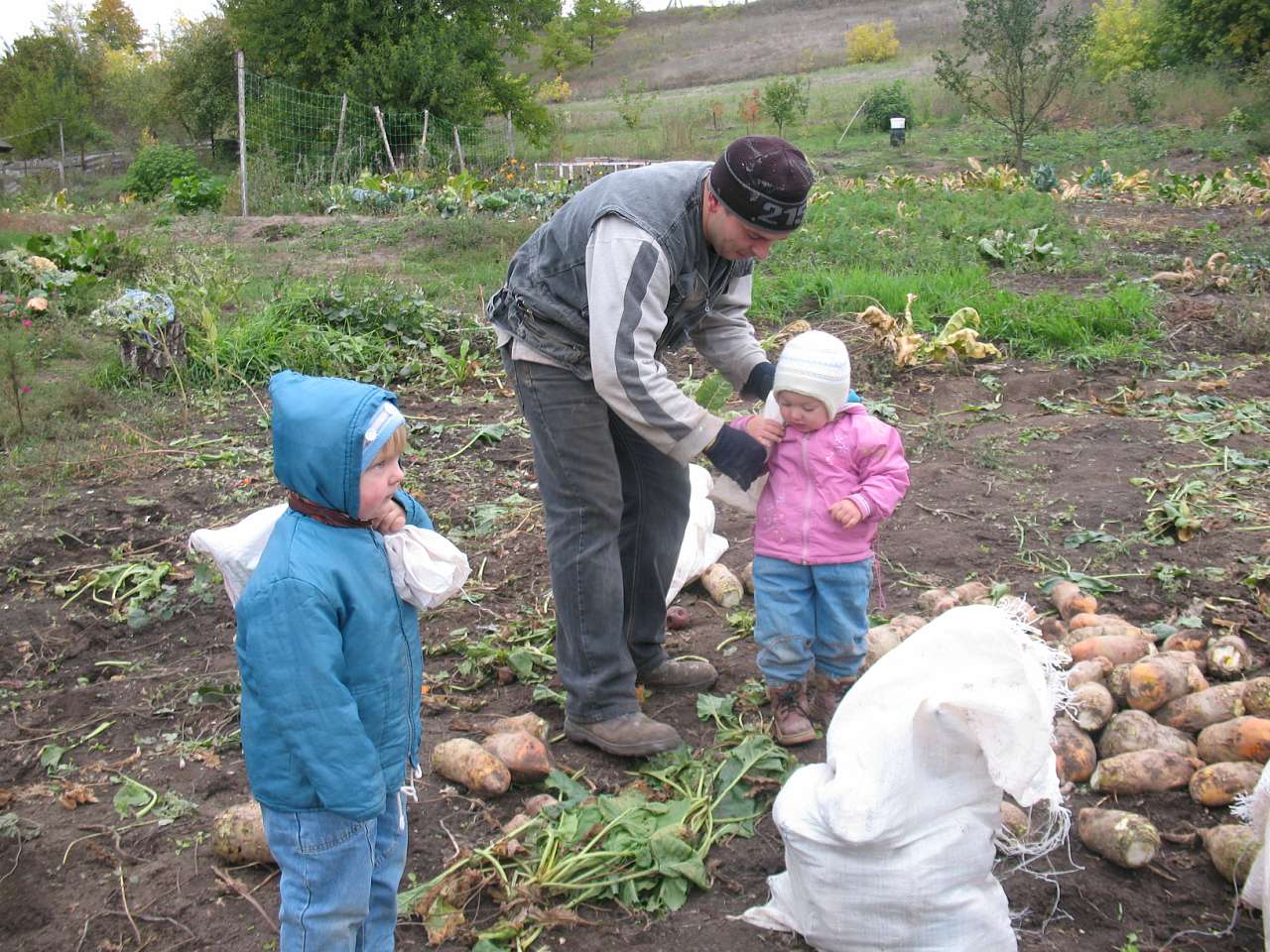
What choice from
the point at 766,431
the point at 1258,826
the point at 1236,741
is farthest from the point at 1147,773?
the point at 766,431

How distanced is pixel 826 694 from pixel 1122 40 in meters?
31.0

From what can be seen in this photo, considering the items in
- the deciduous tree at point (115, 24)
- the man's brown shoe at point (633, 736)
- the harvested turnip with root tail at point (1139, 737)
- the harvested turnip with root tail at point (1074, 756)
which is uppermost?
the deciduous tree at point (115, 24)

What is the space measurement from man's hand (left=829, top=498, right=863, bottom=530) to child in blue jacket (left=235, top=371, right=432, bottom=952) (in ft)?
3.86

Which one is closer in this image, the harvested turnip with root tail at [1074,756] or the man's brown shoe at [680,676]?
the harvested turnip with root tail at [1074,756]

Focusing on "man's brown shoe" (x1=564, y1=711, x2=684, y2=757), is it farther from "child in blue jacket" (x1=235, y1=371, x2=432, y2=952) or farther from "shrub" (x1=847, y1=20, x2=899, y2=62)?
"shrub" (x1=847, y1=20, x2=899, y2=62)

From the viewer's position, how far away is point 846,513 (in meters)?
2.65

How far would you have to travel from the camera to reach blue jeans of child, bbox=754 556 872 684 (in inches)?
110

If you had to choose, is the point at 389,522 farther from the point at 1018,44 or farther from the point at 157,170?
the point at 157,170

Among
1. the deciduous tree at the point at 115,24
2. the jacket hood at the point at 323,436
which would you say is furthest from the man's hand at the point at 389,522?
the deciduous tree at the point at 115,24

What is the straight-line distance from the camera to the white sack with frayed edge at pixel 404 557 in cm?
193

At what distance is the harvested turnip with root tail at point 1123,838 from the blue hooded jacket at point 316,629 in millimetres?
1566

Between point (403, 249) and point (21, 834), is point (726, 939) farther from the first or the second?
point (403, 249)

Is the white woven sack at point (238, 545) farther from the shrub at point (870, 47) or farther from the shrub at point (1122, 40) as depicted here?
the shrub at point (870, 47)

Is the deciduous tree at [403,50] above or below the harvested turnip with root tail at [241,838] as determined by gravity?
above
